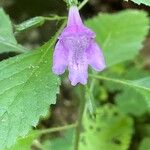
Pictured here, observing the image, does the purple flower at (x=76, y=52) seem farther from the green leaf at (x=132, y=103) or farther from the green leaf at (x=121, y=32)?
the green leaf at (x=132, y=103)

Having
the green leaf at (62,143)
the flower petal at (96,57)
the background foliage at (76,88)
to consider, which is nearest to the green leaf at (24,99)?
the background foliage at (76,88)

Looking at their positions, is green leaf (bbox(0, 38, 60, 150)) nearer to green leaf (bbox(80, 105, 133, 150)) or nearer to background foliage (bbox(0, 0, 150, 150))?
background foliage (bbox(0, 0, 150, 150))

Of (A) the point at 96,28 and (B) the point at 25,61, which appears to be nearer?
(B) the point at 25,61

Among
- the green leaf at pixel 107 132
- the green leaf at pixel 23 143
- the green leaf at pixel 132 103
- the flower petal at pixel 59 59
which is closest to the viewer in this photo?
the flower petal at pixel 59 59

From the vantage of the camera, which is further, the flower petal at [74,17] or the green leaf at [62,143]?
the green leaf at [62,143]

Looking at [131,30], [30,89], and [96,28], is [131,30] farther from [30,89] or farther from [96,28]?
[30,89]

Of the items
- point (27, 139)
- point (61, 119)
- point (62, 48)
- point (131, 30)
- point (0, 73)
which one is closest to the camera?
Answer: point (62, 48)

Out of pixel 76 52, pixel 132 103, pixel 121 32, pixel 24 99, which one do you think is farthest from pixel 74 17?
pixel 132 103

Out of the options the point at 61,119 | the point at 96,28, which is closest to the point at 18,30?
Result: the point at 96,28
